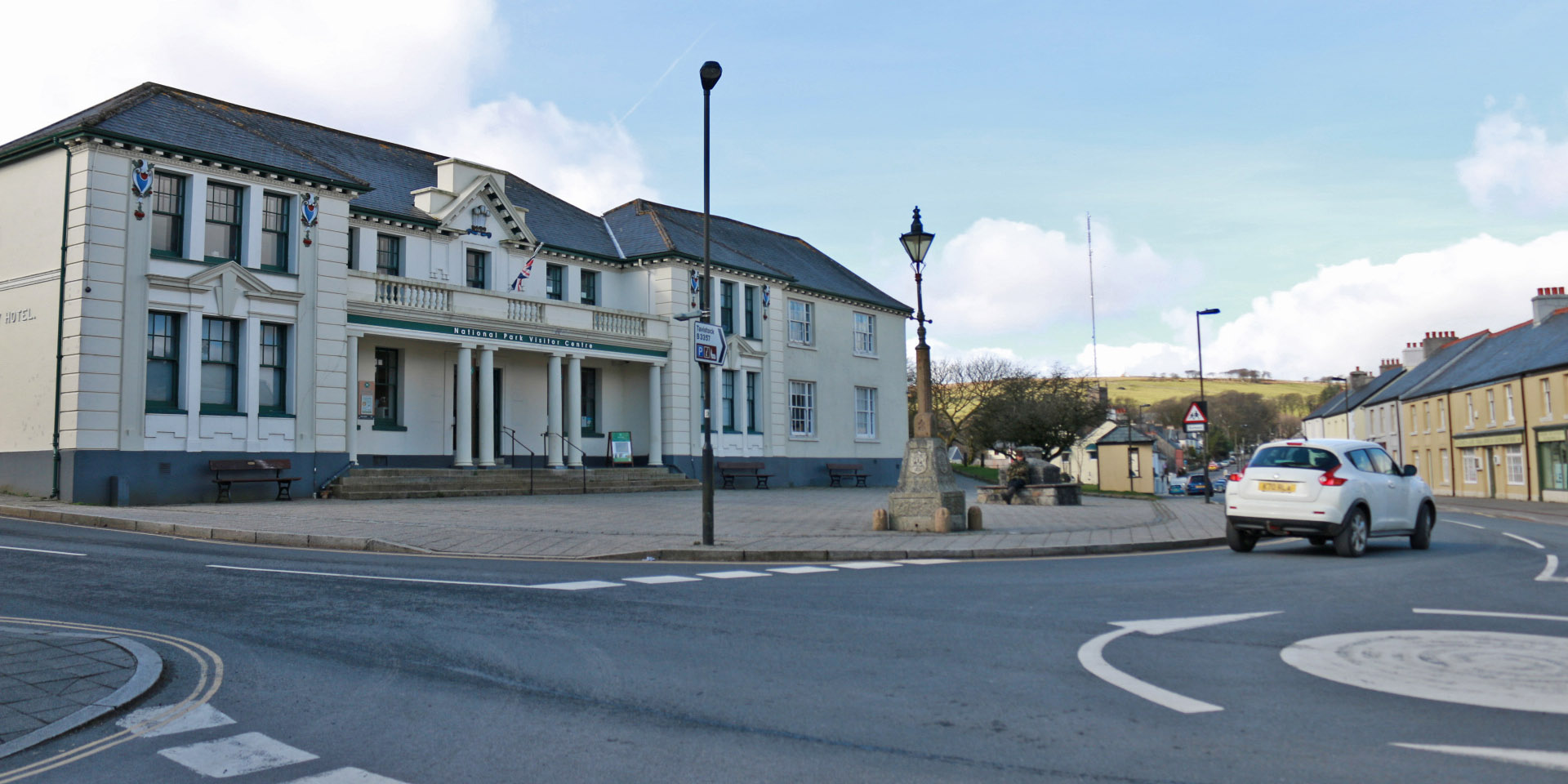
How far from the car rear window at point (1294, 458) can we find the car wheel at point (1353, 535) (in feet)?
2.13

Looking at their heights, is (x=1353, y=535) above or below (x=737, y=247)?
below

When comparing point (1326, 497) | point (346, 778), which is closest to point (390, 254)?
point (1326, 497)

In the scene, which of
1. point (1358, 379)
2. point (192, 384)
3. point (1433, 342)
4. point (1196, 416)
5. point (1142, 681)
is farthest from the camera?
point (1358, 379)

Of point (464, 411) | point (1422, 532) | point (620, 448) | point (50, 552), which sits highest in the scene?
point (464, 411)

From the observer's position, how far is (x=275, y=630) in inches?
291

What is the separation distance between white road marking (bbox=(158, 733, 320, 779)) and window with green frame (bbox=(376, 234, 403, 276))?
2453 centimetres

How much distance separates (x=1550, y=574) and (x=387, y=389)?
2465 cm

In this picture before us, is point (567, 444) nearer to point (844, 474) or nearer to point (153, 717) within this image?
point (844, 474)

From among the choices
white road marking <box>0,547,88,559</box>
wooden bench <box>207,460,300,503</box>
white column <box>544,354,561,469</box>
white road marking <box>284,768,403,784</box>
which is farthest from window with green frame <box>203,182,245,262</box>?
white road marking <box>284,768,403,784</box>

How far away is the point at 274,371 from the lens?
23.3m

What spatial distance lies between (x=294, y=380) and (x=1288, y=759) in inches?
919

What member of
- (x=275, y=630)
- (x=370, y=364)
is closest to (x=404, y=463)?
(x=370, y=364)

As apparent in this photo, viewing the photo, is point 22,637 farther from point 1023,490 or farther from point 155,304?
point 1023,490

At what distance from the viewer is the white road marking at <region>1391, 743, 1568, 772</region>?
404 cm
